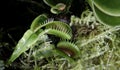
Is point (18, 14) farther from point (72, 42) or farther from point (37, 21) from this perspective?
point (72, 42)

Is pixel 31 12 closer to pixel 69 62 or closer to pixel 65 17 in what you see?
pixel 65 17

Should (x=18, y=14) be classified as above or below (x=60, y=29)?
above

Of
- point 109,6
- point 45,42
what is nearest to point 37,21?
point 45,42

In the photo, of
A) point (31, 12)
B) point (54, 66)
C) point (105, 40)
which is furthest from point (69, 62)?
point (31, 12)

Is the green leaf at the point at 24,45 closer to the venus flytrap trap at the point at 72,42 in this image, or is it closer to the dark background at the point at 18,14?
the venus flytrap trap at the point at 72,42

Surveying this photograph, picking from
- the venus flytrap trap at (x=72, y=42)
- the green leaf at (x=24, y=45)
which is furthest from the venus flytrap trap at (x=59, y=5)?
the green leaf at (x=24, y=45)

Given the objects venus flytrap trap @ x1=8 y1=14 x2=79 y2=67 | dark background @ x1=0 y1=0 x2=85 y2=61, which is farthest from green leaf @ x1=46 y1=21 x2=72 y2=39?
dark background @ x1=0 y1=0 x2=85 y2=61

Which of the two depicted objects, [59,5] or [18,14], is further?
[18,14]

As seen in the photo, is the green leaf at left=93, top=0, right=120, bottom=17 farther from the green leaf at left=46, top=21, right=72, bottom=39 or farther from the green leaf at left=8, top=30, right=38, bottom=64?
the green leaf at left=8, top=30, right=38, bottom=64

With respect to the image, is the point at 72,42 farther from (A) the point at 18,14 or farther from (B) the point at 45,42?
(A) the point at 18,14

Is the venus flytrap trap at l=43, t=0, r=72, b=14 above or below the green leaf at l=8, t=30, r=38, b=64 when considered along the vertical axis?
above
